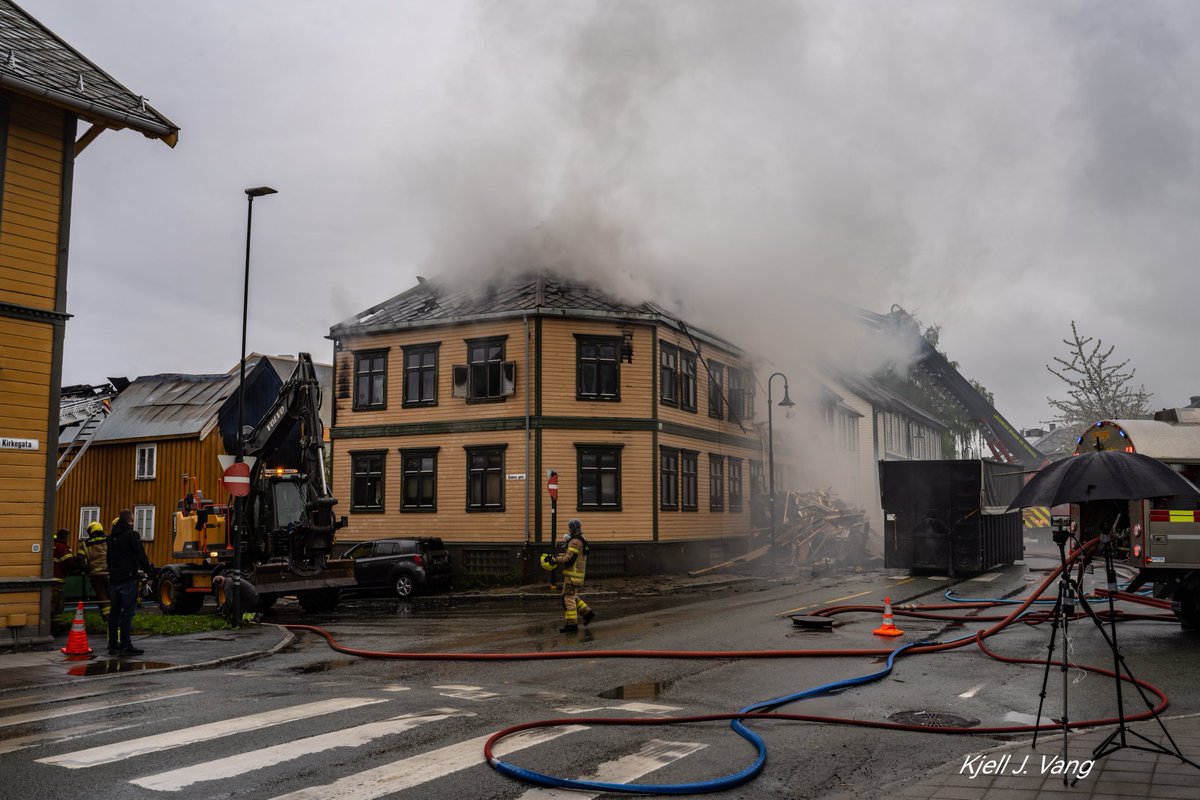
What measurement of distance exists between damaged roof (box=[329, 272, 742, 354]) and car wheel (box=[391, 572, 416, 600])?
8161mm

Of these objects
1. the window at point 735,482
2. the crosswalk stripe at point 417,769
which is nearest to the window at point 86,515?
the window at point 735,482

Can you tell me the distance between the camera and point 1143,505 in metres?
12.7

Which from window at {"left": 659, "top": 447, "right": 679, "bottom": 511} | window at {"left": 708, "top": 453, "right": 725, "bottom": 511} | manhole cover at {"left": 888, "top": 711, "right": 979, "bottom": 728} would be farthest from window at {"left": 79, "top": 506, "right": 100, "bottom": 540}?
manhole cover at {"left": 888, "top": 711, "right": 979, "bottom": 728}

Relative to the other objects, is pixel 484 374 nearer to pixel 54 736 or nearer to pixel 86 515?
pixel 86 515

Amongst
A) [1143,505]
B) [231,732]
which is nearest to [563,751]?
[231,732]

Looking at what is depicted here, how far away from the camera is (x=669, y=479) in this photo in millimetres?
29562

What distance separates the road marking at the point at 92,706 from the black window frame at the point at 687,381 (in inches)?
856

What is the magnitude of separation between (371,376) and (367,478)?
125 inches

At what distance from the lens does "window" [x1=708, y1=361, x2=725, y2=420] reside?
32.5m

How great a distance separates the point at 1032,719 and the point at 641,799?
404 cm

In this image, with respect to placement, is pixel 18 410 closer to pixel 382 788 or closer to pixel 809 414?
pixel 382 788

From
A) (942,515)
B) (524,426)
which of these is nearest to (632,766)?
(942,515)

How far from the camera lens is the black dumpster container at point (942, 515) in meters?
24.5

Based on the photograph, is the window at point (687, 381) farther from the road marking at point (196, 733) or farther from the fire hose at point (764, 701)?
the road marking at point (196, 733)
